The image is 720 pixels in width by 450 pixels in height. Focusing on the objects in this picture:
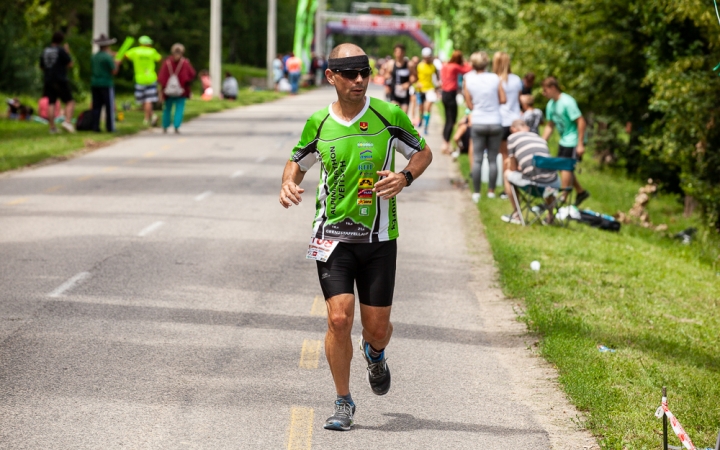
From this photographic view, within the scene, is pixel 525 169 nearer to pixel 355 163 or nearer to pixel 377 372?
pixel 377 372

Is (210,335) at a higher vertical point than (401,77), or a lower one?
higher

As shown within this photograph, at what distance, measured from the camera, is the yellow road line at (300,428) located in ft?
19.3

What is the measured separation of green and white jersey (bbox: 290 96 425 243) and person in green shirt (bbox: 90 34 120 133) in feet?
62.1

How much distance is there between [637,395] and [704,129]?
1201 centimetres

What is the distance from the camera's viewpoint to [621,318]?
9.33 meters

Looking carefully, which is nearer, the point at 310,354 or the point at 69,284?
the point at 310,354

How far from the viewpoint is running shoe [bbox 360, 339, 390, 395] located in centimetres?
636

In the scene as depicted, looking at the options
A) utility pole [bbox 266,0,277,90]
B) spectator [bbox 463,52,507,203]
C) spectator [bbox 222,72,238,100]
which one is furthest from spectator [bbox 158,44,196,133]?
utility pole [bbox 266,0,277,90]

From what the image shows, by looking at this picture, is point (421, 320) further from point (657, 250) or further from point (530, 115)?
point (530, 115)

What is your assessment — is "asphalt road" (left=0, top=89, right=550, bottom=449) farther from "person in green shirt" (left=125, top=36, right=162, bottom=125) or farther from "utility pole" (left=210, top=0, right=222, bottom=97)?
"utility pole" (left=210, top=0, right=222, bottom=97)

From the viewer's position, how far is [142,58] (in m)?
27.3

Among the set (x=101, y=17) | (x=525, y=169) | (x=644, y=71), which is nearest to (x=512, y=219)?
(x=525, y=169)

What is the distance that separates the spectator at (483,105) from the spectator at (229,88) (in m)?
28.7

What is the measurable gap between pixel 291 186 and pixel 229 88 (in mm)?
38428
